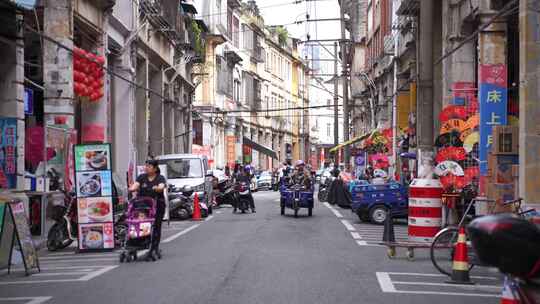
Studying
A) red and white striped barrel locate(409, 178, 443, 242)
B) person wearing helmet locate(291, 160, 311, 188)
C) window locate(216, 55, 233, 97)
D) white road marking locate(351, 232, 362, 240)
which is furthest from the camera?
window locate(216, 55, 233, 97)

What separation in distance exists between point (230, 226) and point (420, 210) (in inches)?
308

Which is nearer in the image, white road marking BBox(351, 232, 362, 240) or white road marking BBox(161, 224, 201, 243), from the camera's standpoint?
white road marking BBox(161, 224, 201, 243)

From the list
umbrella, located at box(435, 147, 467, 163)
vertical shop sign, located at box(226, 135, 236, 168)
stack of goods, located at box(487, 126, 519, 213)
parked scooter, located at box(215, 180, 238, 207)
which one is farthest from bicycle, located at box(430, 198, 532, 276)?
vertical shop sign, located at box(226, 135, 236, 168)

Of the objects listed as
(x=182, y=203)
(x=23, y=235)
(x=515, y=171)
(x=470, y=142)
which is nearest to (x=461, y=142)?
(x=470, y=142)

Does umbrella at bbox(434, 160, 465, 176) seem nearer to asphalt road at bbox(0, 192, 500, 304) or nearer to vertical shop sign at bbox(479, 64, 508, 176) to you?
vertical shop sign at bbox(479, 64, 508, 176)

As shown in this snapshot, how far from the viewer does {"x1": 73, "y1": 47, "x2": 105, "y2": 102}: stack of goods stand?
23.0 metres

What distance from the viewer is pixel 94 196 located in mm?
16922

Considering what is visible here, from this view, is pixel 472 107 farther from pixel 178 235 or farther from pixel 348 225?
pixel 178 235

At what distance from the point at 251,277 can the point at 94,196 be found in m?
6.41

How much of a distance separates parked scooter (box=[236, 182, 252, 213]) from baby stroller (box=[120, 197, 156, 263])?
1389 cm

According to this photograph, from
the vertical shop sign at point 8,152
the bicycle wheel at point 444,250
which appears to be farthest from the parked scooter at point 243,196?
the bicycle wheel at point 444,250

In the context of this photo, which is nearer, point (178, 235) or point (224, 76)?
point (178, 235)

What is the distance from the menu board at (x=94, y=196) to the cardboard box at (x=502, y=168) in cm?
771

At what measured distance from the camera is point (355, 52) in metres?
64.6
